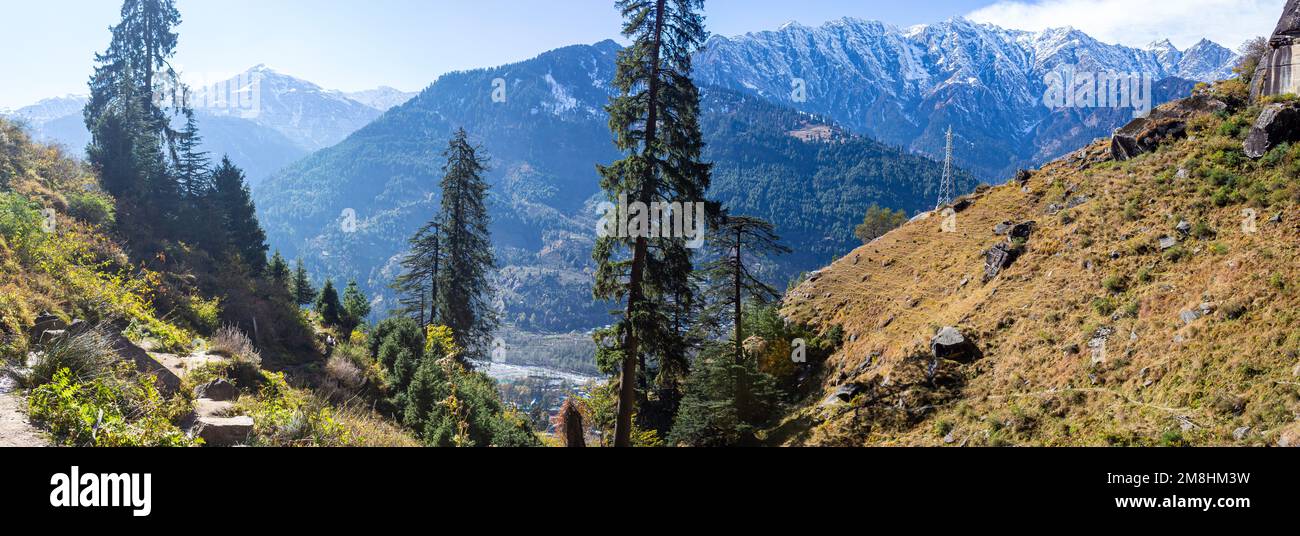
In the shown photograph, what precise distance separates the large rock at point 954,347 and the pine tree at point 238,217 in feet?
103

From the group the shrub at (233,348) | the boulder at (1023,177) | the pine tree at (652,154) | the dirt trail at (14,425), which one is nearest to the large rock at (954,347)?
the pine tree at (652,154)

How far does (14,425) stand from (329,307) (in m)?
26.1

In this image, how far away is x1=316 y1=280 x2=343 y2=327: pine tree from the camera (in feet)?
101

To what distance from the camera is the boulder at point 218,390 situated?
10664mm

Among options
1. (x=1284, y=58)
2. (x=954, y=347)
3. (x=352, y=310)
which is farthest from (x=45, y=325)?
(x=1284, y=58)

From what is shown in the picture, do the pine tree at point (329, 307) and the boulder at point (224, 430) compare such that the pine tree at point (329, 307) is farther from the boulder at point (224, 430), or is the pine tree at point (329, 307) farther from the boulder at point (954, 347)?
the boulder at point (954, 347)

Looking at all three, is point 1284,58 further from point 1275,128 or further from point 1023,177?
point 1023,177

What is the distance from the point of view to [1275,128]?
20234 mm

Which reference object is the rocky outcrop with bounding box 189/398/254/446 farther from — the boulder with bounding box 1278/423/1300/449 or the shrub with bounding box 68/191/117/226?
the boulder with bounding box 1278/423/1300/449
